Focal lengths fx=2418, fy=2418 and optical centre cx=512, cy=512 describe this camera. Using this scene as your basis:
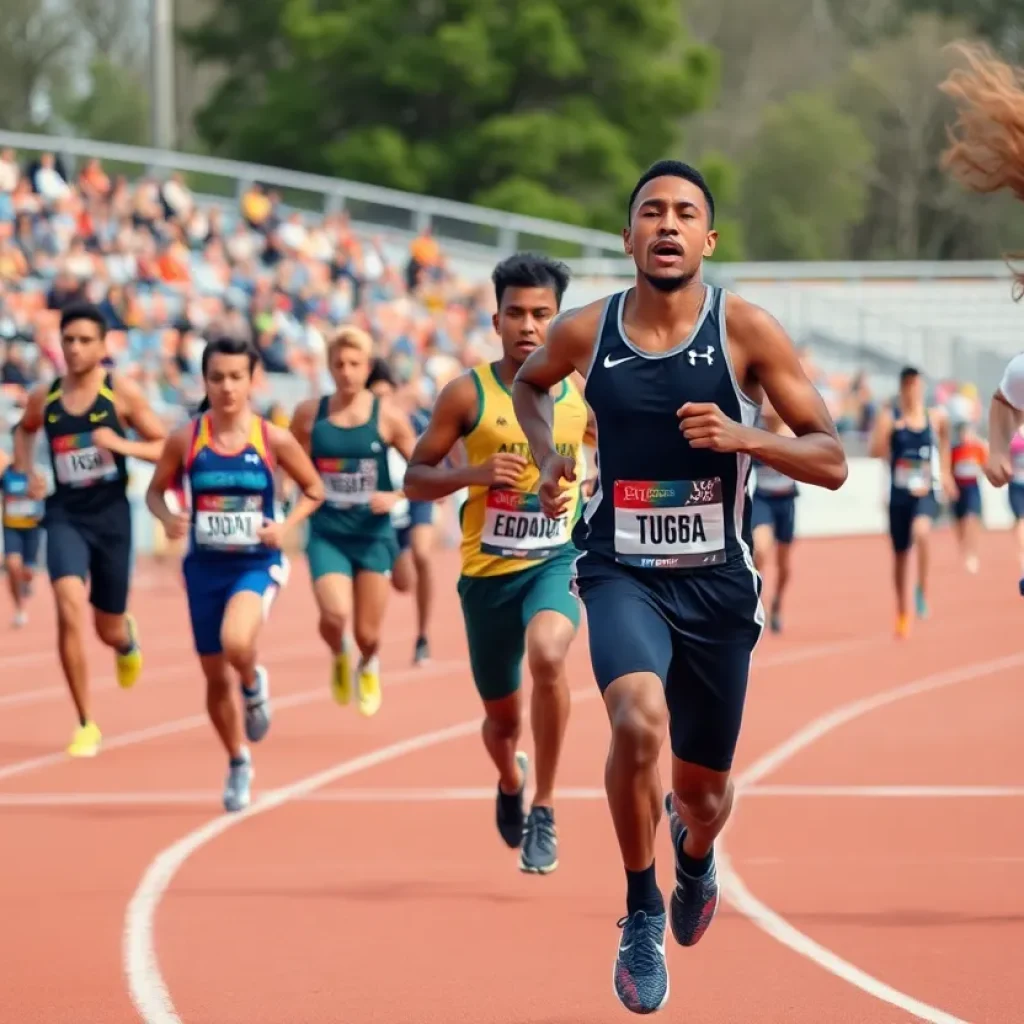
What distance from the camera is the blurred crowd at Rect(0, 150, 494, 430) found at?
2492cm

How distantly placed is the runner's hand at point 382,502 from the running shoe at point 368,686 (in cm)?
120

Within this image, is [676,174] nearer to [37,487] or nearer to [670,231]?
[670,231]

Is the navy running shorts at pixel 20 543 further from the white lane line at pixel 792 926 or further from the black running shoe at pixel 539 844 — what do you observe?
the black running shoe at pixel 539 844

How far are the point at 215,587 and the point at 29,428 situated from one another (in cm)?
218

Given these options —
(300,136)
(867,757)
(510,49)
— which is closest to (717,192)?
(510,49)

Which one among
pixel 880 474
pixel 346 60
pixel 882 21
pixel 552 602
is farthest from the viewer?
pixel 882 21

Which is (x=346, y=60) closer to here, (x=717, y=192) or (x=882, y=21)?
(x=717, y=192)

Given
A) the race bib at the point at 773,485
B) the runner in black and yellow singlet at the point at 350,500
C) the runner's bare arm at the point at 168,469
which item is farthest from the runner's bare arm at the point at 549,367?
the race bib at the point at 773,485

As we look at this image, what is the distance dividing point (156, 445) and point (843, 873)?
4678mm

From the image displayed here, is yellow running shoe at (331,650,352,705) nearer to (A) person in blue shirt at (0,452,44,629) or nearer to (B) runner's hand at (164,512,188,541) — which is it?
(B) runner's hand at (164,512,188,541)

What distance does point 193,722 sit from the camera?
13.9m

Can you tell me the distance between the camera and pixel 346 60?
5319cm

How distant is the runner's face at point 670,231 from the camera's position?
639 cm

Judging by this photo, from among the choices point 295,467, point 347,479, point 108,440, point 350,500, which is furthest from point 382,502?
point 108,440
